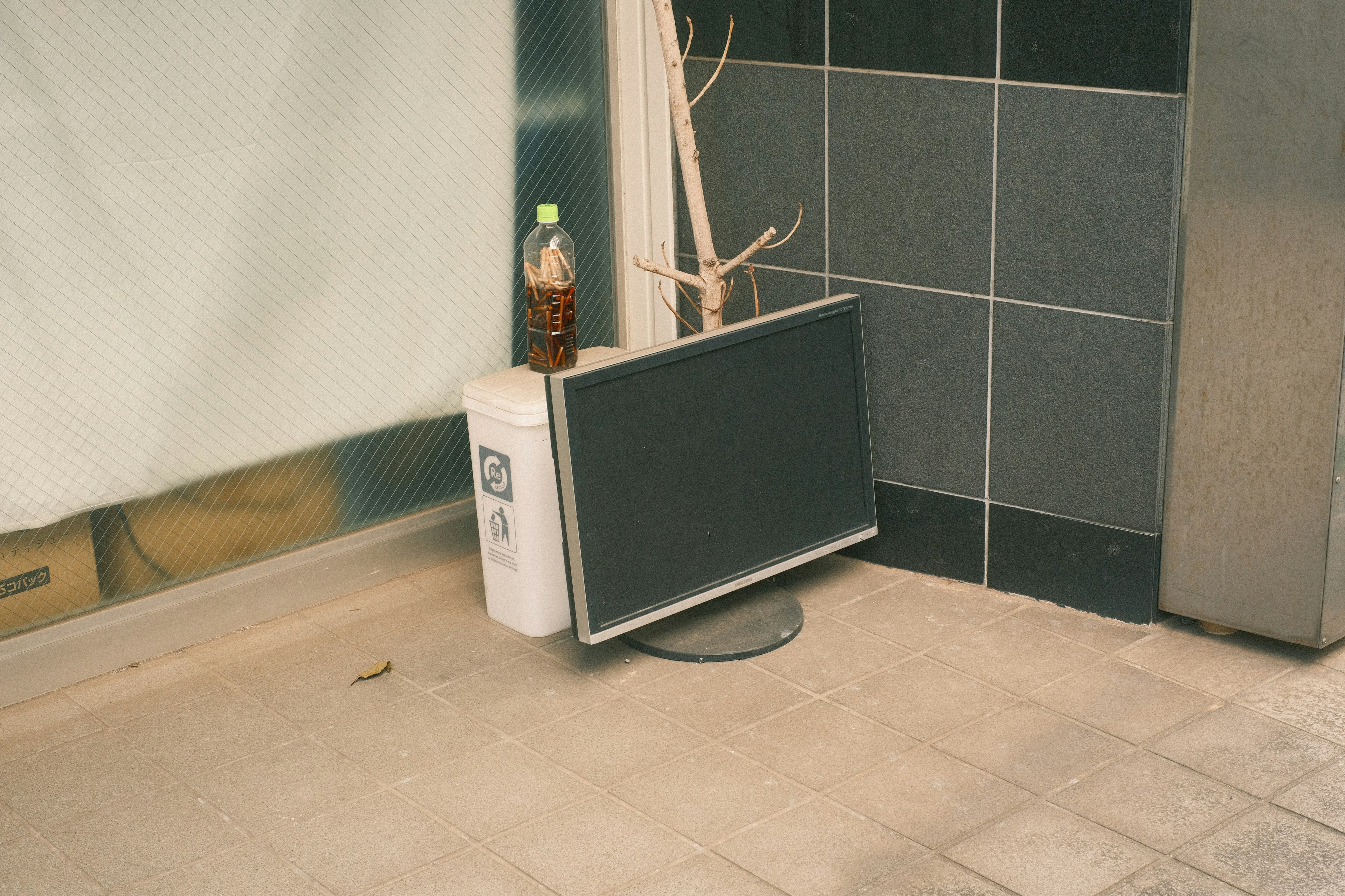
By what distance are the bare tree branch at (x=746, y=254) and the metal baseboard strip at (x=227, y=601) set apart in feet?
3.42

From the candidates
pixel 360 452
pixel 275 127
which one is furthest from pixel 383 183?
pixel 360 452

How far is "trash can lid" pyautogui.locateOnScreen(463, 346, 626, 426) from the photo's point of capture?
3660mm

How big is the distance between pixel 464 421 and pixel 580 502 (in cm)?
102

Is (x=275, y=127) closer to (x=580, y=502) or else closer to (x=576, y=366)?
(x=576, y=366)

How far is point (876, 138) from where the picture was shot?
12.8ft

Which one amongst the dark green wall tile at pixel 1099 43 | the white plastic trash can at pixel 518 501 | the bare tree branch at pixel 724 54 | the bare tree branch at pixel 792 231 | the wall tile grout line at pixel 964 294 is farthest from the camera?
the bare tree branch at pixel 792 231

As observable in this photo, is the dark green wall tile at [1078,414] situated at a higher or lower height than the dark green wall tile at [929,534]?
higher

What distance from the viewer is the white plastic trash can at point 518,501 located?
3701mm

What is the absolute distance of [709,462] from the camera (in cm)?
364

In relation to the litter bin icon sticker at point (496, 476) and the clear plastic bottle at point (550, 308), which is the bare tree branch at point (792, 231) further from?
the litter bin icon sticker at point (496, 476)

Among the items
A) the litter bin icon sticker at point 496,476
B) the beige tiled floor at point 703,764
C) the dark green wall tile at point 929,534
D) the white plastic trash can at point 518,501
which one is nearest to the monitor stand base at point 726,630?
the beige tiled floor at point 703,764

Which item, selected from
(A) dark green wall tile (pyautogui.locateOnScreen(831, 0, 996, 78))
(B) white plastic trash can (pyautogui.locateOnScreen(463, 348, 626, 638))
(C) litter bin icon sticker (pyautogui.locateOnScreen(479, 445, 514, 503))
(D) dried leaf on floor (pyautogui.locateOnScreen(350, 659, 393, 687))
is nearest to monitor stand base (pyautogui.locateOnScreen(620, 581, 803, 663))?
(B) white plastic trash can (pyautogui.locateOnScreen(463, 348, 626, 638))

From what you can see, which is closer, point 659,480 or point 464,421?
point 659,480

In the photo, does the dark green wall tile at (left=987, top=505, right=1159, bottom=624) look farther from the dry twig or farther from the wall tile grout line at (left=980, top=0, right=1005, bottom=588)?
the dry twig
